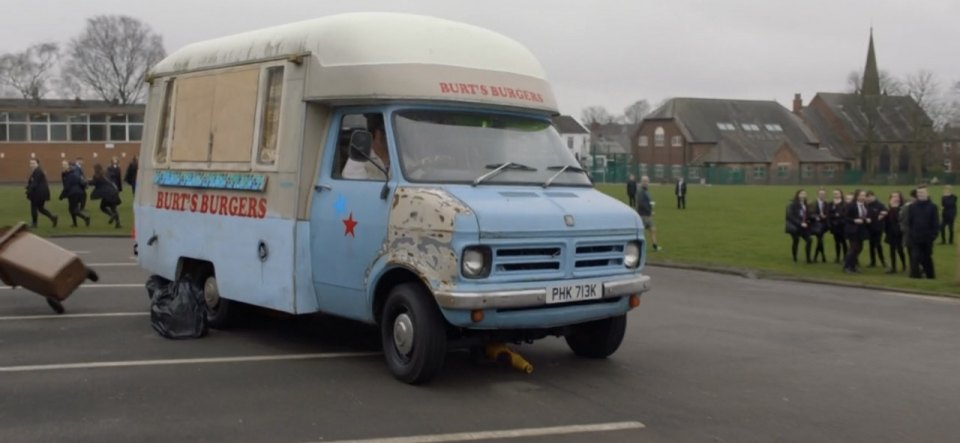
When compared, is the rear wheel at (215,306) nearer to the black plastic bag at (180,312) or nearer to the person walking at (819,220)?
the black plastic bag at (180,312)

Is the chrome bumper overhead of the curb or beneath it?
overhead

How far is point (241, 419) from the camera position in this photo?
22.3ft

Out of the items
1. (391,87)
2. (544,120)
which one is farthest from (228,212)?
(544,120)

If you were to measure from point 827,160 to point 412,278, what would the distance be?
355 feet

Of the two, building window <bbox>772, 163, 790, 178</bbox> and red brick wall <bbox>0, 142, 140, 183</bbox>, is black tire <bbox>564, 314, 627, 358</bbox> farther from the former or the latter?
building window <bbox>772, 163, 790, 178</bbox>

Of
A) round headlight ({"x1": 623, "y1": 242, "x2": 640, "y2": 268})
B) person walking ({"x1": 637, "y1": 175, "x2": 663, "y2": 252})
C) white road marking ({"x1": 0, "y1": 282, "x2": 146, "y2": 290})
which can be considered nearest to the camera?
round headlight ({"x1": 623, "y1": 242, "x2": 640, "y2": 268})

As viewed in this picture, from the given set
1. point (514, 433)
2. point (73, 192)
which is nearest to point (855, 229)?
point (514, 433)

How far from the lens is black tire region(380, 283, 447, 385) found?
25.0ft

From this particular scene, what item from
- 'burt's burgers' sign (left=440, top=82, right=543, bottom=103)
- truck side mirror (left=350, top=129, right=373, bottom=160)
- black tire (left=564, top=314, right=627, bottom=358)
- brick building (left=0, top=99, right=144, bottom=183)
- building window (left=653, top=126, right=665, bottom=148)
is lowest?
black tire (left=564, top=314, right=627, bottom=358)

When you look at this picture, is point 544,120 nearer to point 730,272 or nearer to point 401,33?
point 401,33

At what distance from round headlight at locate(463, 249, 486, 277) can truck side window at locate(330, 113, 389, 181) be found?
49.0 inches

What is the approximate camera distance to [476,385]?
26.3ft

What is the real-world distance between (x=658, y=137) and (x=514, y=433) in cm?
10584

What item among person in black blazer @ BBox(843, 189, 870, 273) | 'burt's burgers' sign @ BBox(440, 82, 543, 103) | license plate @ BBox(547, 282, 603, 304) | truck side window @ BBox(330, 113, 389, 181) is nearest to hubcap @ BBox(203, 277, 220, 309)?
truck side window @ BBox(330, 113, 389, 181)
